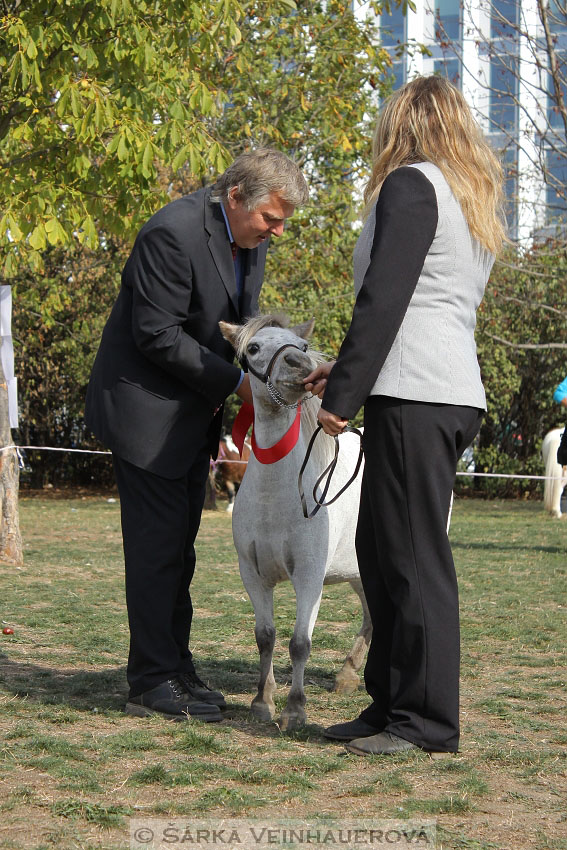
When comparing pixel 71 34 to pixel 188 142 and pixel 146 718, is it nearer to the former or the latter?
pixel 188 142

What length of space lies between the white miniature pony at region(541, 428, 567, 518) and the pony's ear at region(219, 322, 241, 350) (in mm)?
12676

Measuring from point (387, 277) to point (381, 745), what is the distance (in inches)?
64.9

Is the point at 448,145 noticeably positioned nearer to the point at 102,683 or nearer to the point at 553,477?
the point at 102,683

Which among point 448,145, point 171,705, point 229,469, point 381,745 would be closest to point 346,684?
point 171,705

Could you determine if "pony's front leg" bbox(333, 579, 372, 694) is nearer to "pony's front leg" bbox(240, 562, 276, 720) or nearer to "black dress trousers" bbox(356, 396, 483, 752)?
"pony's front leg" bbox(240, 562, 276, 720)

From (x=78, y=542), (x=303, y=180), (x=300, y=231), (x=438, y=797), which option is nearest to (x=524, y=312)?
(x=300, y=231)

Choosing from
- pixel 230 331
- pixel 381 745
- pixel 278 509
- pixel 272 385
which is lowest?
pixel 381 745

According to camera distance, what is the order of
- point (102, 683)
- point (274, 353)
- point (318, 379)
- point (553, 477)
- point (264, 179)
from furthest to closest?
point (553, 477), point (102, 683), point (264, 179), point (274, 353), point (318, 379)

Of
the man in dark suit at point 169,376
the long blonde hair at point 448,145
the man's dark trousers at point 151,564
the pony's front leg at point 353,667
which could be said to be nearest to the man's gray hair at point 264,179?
the man in dark suit at point 169,376

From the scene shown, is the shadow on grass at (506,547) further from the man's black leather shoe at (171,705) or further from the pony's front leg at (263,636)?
the man's black leather shoe at (171,705)

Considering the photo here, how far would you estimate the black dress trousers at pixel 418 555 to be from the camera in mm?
3641

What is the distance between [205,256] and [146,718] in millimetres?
1955

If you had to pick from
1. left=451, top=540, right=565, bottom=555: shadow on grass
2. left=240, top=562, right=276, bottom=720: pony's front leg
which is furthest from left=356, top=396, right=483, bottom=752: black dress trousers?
left=451, top=540, right=565, bottom=555: shadow on grass

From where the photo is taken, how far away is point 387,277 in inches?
140
